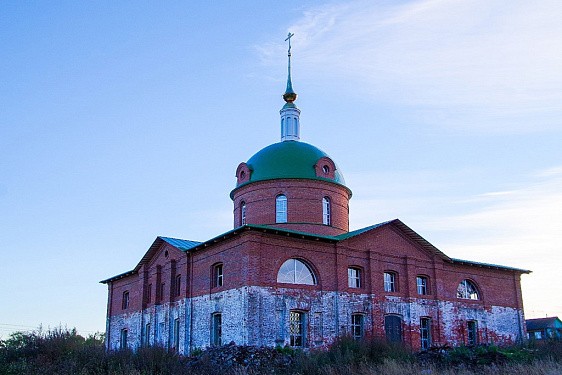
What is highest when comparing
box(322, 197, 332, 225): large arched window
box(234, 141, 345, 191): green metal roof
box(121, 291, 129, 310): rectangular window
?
box(234, 141, 345, 191): green metal roof

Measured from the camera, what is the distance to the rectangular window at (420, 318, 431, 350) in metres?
A: 28.6

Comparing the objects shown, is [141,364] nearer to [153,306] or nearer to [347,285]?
[347,285]

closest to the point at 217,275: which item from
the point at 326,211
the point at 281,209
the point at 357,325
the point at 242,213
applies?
the point at 281,209

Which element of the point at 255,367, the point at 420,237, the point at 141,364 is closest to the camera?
the point at 141,364

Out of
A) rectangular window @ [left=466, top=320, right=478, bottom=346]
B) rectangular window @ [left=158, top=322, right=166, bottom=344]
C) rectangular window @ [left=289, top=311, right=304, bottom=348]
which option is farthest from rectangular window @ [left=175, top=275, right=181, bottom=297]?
rectangular window @ [left=466, top=320, right=478, bottom=346]

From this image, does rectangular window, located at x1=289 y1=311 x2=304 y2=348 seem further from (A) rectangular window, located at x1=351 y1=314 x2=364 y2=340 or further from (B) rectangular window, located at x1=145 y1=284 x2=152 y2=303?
(B) rectangular window, located at x1=145 y1=284 x2=152 y2=303

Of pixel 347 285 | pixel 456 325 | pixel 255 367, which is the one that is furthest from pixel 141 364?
pixel 456 325

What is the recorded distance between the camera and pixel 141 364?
50.5 ft

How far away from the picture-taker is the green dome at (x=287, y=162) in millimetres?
30656

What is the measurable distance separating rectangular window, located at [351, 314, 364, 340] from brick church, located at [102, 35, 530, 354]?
0.16 feet

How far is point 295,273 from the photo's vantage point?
25031 mm

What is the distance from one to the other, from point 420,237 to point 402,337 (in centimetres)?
516

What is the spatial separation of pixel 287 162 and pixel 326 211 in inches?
134

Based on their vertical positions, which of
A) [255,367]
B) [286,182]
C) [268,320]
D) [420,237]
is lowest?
[255,367]
